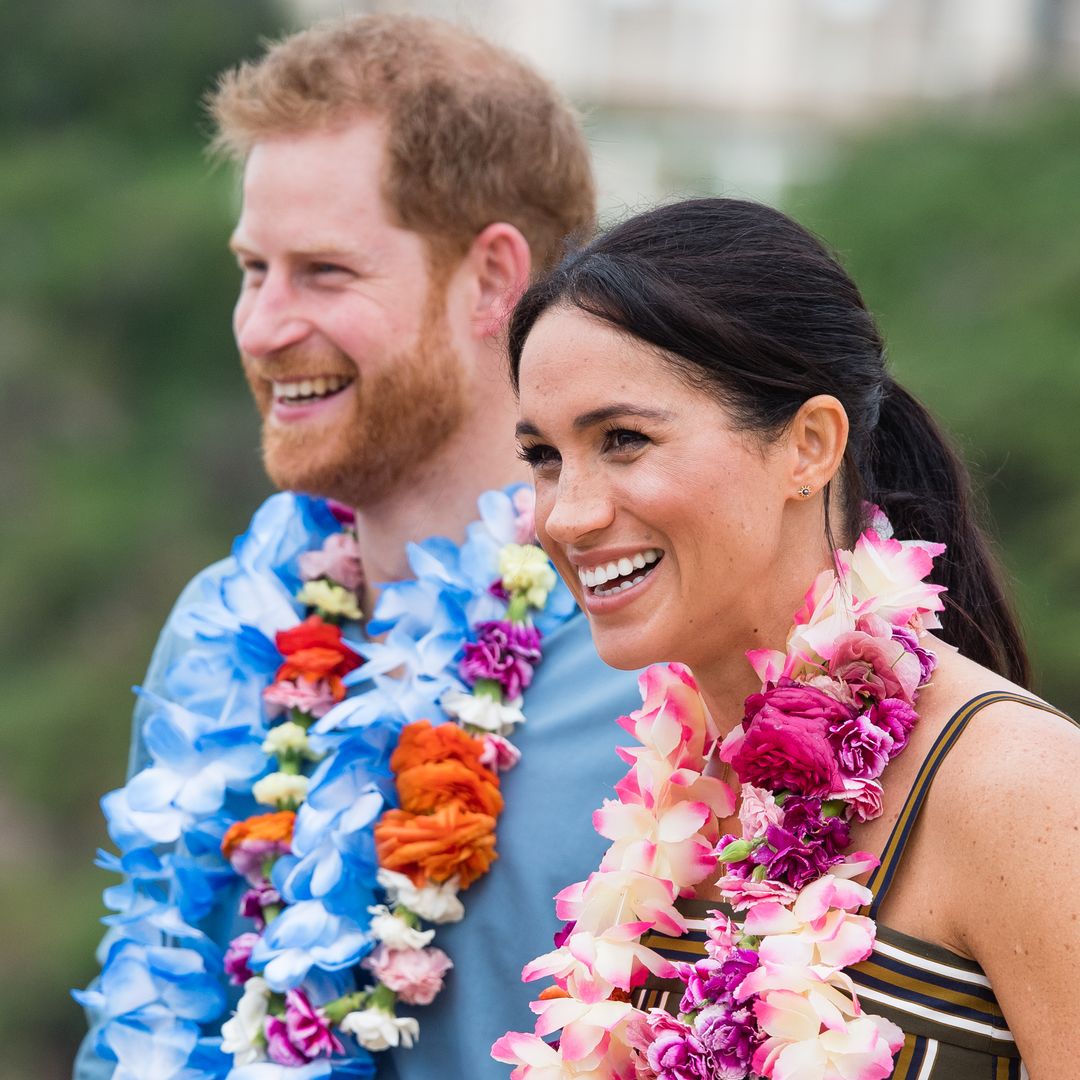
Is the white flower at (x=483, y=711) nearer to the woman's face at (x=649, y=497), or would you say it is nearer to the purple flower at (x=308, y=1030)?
the purple flower at (x=308, y=1030)

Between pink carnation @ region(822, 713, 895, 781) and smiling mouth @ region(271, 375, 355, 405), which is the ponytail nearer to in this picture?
pink carnation @ region(822, 713, 895, 781)

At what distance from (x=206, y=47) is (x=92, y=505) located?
11.1 ft

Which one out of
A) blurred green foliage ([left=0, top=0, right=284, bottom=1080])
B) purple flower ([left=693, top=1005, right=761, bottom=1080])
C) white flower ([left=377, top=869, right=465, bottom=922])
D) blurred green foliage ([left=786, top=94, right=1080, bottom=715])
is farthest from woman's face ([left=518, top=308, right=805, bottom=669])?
blurred green foliage ([left=0, top=0, right=284, bottom=1080])

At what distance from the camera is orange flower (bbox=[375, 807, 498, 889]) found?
2.96 metres

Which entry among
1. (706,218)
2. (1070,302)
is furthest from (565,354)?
(1070,302)

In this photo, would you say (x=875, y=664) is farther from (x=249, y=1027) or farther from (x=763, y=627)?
(x=249, y=1027)

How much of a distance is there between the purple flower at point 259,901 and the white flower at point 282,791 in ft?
0.48

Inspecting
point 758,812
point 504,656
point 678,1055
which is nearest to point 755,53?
point 504,656

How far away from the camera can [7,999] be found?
9.13 metres

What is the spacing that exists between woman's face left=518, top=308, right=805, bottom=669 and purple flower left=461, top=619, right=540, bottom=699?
797 millimetres

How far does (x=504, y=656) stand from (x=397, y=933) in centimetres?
54

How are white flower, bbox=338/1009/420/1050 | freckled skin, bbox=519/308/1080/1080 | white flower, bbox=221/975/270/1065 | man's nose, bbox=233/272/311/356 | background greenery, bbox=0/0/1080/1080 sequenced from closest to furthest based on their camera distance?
freckled skin, bbox=519/308/1080/1080 < white flower, bbox=338/1009/420/1050 < white flower, bbox=221/975/270/1065 < man's nose, bbox=233/272/311/356 < background greenery, bbox=0/0/1080/1080

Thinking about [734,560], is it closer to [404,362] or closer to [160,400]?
[404,362]

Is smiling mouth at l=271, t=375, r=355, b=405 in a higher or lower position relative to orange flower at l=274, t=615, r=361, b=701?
higher
